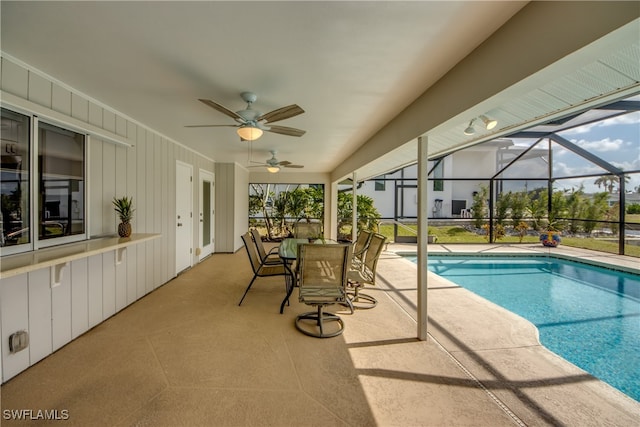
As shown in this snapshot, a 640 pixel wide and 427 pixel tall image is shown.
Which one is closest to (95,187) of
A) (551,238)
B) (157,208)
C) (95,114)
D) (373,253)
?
(95,114)

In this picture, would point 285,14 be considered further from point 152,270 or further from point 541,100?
point 152,270

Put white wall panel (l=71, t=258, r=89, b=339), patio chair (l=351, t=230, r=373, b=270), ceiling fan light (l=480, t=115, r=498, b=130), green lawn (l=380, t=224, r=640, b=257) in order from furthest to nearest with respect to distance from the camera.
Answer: green lawn (l=380, t=224, r=640, b=257)
patio chair (l=351, t=230, r=373, b=270)
ceiling fan light (l=480, t=115, r=498, b=130)
white wall panel (l=71, t=258, r=89, b=339)

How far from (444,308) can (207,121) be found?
398cm

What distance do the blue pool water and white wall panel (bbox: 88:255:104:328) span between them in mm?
4941

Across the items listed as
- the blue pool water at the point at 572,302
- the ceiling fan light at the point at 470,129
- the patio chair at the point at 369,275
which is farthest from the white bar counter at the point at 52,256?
the blue pool water at the point at 572,302

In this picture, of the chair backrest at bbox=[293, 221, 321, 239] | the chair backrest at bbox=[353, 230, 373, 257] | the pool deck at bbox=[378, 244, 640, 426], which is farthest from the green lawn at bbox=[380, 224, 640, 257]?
the pool deck at bbox=[378, 244, 640, 426]

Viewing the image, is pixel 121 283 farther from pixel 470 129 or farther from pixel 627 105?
pixel 627 105

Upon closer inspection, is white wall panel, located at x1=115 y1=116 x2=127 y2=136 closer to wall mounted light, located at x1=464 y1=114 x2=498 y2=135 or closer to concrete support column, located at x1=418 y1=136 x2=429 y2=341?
concrete support column, located at x1=418 y1=136 x2=429 y2=341

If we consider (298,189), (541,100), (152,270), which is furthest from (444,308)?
(298,189)

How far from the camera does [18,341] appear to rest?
1.98 metres

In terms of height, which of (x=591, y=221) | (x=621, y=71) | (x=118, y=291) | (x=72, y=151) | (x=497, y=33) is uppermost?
(x=497, y=33)

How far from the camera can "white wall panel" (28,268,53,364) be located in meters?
2.09

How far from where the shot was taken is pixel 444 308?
3.39m

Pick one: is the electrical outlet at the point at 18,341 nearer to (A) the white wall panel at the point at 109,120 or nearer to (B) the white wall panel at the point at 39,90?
(B) the white wall panel at the point at 39,90
